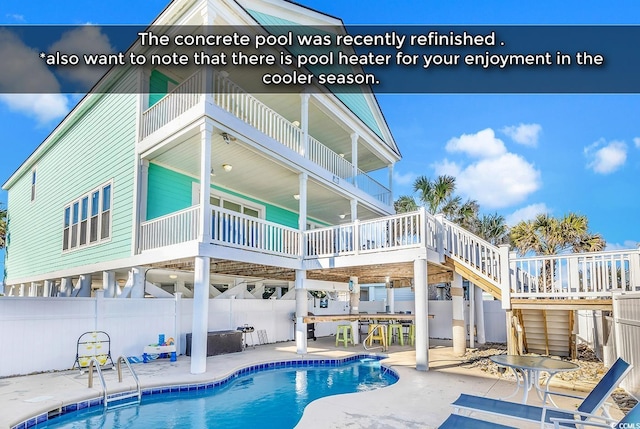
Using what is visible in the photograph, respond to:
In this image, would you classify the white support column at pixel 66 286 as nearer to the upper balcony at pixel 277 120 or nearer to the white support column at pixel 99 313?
the white support column at pixel 99 313

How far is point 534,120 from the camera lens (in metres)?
79.1

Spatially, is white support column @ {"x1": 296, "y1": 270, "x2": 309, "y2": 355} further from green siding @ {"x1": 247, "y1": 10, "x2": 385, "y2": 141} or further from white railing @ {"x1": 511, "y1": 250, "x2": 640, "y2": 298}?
green siding @ {"x1": 247, "y1": 10, "x2": 385, "y2": 141}

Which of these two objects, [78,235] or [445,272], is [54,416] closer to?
[78,235]

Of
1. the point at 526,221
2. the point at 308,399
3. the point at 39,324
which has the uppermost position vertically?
the point at 526,221

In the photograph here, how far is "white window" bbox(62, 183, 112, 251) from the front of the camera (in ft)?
40.0

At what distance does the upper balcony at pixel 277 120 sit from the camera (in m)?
9.57

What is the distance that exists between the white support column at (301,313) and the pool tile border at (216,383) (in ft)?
2.73

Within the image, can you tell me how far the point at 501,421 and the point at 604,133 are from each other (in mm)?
125044

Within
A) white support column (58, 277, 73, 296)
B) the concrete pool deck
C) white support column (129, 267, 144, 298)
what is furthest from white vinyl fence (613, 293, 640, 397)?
white support column (58, 277, 73, 296)

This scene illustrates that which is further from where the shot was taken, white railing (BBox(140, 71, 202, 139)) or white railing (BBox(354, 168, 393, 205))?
white railing (BBox(354, 168, 393, 205))

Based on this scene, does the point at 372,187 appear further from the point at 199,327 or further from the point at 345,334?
the point at 199,327

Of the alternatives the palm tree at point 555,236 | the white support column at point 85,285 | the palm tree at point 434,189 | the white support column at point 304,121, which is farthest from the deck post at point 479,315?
the white support column at point 85,285

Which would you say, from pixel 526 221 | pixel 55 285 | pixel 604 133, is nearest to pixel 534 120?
pixel 604 133

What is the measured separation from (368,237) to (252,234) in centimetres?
304
